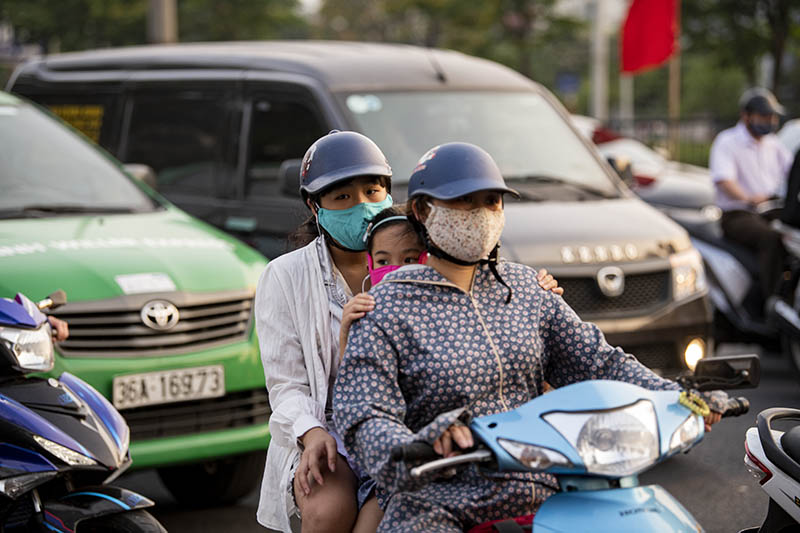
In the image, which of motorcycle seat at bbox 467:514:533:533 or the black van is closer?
motorcycle seat at bbox 467:514:533:533

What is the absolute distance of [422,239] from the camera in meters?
3.19

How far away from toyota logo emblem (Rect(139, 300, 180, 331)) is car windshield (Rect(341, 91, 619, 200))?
209 cm

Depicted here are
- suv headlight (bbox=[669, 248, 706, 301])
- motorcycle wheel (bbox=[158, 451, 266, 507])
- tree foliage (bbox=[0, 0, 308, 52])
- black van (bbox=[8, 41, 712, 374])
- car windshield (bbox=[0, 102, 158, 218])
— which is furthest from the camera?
tree foliage (bbox=[0, 0, 308, 52])

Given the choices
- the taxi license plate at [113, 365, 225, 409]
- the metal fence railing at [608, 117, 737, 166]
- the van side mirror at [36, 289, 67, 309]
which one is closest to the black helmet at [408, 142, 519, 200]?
the van side mirror at [36, 289, 67, 309]

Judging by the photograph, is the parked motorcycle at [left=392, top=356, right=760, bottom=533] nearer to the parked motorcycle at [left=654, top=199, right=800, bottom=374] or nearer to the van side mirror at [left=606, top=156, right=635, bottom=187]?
the van side mirror at [left=606, top=156, right=635, bottom=187]

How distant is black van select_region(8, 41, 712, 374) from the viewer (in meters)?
7.04

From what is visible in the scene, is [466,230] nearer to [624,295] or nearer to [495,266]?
[495,266]

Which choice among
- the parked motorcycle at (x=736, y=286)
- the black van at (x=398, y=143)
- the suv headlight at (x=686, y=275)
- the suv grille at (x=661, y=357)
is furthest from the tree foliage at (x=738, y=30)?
the suv grille at (x=661, y=357)

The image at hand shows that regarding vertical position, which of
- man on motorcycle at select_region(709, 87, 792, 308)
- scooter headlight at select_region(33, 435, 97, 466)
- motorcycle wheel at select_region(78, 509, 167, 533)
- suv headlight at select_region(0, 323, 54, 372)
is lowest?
man on motorcycle at select_region(709, 87, 792, 308)

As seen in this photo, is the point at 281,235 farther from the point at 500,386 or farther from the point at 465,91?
the point at 500,386

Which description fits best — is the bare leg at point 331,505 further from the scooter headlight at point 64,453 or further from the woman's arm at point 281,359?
the scooter headlight at point 64,453

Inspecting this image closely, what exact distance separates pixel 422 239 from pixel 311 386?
1.88 ft

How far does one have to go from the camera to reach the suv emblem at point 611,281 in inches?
274

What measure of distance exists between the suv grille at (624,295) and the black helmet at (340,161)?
11.3ft
